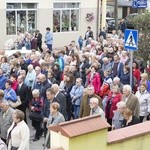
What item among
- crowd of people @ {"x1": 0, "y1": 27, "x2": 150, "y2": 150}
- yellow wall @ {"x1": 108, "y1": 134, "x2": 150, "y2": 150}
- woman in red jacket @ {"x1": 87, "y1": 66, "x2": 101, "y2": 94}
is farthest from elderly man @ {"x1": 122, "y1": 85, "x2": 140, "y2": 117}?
yellow wall @ {"x1": 108, "y1": 134, "x2": 150, "y2": 150}

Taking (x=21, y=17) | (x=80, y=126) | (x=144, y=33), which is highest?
(x=21, y=17)

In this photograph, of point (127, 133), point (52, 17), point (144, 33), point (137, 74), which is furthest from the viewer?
point (52, 17)

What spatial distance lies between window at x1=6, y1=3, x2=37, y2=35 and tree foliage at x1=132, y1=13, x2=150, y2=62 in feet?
49.1

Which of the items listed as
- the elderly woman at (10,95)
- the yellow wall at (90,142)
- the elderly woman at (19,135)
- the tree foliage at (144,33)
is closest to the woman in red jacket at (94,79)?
the tree foliage at (144,33)

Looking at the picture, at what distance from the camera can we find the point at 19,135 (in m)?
8.40

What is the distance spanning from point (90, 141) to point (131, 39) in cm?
541

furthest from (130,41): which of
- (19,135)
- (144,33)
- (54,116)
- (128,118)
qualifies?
(19,135)

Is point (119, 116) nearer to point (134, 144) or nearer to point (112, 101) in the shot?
point (112, 101)

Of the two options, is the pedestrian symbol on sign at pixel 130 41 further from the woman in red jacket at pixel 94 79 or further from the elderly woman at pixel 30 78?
the elderly woman at pixel 30 78

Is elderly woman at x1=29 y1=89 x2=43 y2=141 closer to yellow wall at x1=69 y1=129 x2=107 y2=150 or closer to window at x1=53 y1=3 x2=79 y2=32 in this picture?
yellow wall at x1=69 y1=129 x2=107 y2=150

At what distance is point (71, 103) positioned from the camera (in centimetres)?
1233

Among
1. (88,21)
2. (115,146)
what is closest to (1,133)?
(115,146)

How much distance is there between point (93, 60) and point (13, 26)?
45.3ft

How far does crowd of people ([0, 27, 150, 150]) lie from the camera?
922 centimetres
